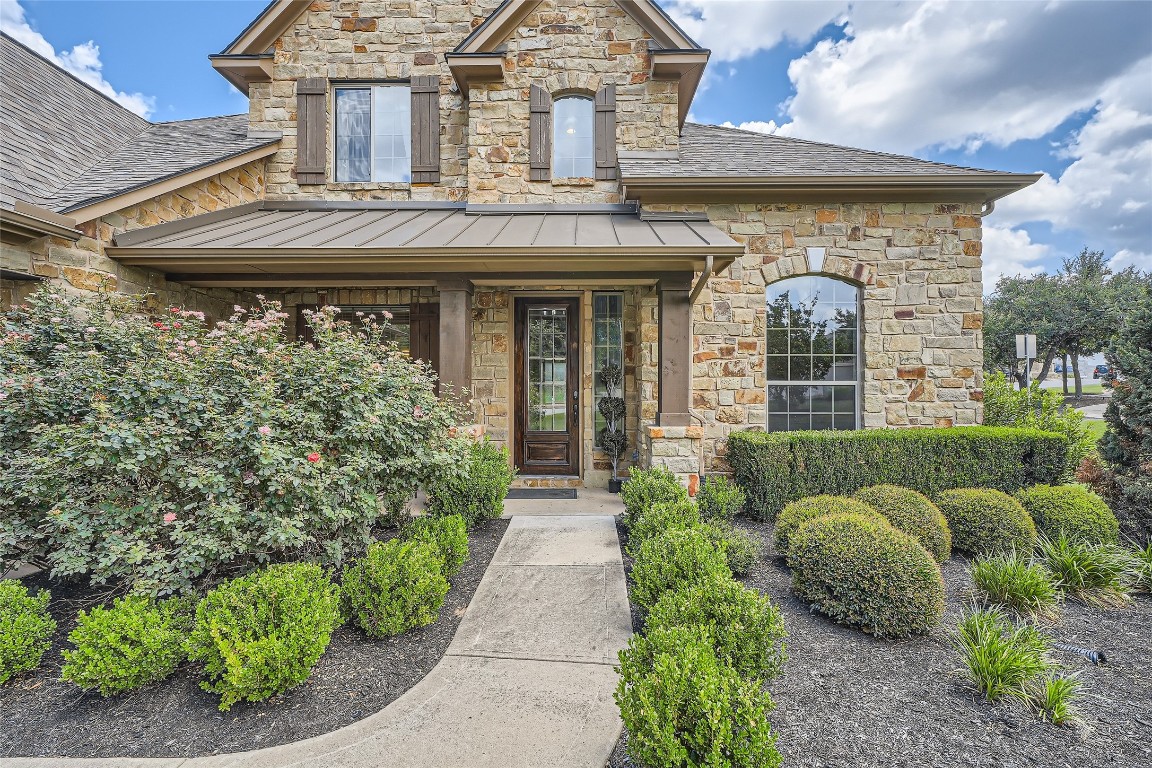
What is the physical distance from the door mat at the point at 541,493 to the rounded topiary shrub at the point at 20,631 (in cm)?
421

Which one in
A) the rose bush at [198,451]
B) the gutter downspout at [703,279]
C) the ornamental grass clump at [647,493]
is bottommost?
the ornamental grass clump at [647,493]

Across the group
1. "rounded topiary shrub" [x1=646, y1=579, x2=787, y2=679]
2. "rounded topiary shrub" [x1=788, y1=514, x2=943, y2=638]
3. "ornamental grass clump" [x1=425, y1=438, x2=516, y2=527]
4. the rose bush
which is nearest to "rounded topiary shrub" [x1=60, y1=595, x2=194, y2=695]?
the rose bush

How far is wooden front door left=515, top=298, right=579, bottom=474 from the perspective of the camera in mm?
7074

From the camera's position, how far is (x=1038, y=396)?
8195 millimetres

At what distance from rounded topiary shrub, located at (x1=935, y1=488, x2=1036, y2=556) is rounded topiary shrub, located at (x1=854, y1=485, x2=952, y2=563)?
16cm

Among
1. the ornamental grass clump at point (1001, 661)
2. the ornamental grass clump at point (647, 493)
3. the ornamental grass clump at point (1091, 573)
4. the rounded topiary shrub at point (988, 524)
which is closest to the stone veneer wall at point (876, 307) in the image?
the ornamental grass clump at point (647, 493)

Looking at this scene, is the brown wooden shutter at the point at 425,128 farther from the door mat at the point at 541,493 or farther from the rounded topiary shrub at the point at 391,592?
the rounded topiary shrub at the point at 391,592

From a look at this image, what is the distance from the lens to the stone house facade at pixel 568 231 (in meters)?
5.47

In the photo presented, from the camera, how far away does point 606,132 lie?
6.93 m

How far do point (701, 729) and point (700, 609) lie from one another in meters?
0.75

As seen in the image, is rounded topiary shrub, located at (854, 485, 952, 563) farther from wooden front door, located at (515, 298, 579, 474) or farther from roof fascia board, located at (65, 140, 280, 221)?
roof fascia board, located at (65, 140, 280, 221)

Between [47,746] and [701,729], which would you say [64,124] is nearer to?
[47,746]

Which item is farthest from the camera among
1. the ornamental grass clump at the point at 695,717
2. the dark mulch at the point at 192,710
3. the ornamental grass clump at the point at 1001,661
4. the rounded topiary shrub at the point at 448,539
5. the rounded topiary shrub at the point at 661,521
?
the rounded topiary shrub at the point at 661,521

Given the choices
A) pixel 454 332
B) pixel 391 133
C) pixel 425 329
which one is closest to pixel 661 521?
pixel 454 332
